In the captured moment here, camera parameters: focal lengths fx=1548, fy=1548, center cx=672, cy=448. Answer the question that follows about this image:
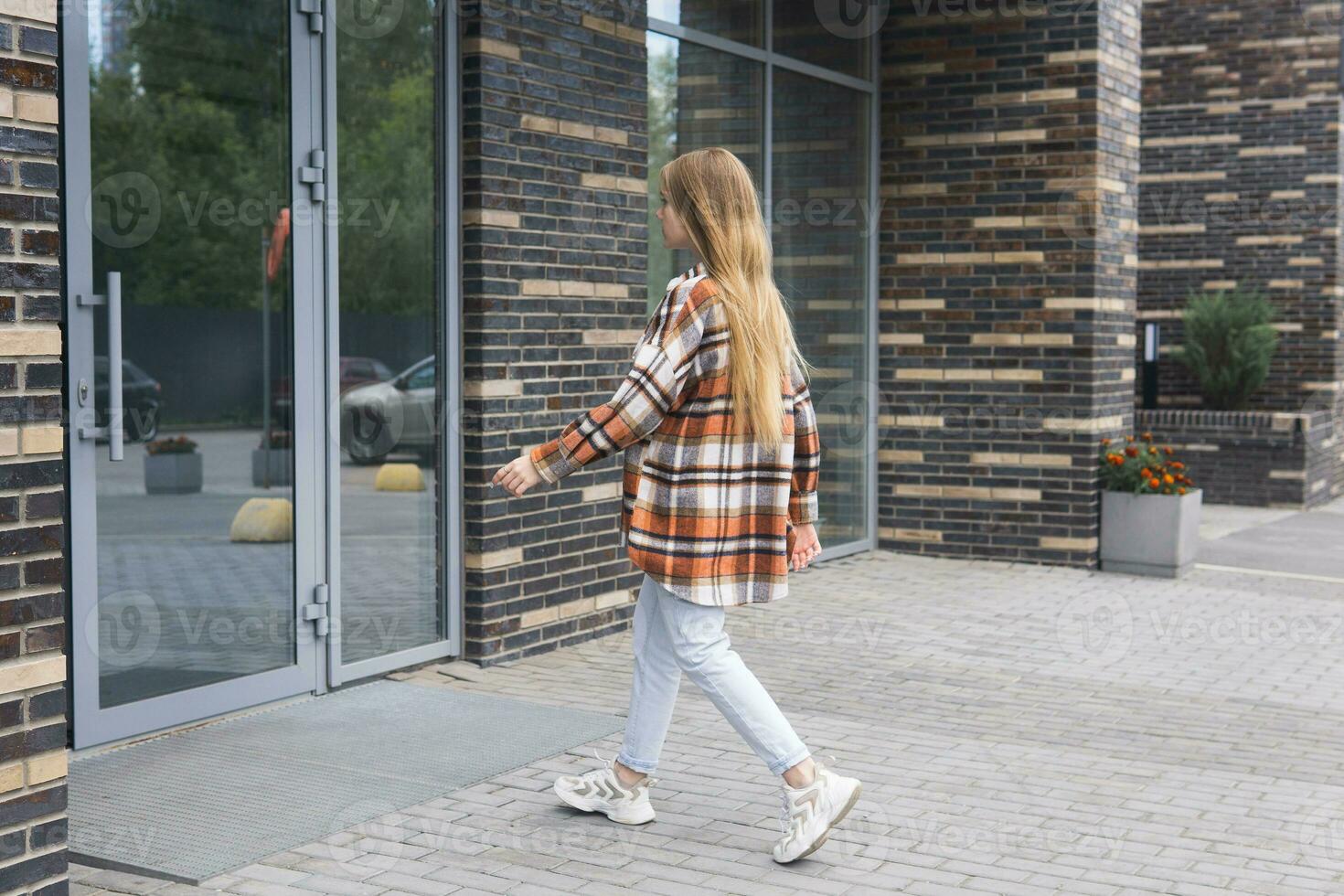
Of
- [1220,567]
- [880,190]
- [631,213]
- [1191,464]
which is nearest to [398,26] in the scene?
[631,213]

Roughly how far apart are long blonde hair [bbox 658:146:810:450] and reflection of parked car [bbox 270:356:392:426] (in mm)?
2219

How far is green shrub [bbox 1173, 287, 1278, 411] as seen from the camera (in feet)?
49.8

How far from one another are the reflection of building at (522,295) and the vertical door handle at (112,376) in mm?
53

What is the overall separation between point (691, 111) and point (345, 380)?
128 inches

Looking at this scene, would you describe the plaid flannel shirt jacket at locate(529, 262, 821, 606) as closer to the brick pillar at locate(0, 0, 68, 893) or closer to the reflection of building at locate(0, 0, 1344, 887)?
the brick pillar at locate(0, 0, 68, 893)

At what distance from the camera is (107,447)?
17.1 ft

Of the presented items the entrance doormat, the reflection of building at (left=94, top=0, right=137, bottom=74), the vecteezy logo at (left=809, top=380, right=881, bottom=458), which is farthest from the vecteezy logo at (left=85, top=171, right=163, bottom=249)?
the vecteezy logo at (left=809, top=380, right=881, bottom=458)

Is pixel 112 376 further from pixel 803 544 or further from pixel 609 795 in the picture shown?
pixel 803 544

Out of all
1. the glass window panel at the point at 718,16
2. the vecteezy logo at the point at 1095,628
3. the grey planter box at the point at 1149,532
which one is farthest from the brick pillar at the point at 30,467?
the grey planter box at the point at 1149,532

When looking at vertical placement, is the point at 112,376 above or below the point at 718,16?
below

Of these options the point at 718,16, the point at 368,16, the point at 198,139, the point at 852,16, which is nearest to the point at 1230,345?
the point at 852,16

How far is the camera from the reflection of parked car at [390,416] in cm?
630

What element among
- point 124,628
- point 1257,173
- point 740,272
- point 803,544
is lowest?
point 124,628

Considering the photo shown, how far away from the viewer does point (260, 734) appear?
5.55 m
